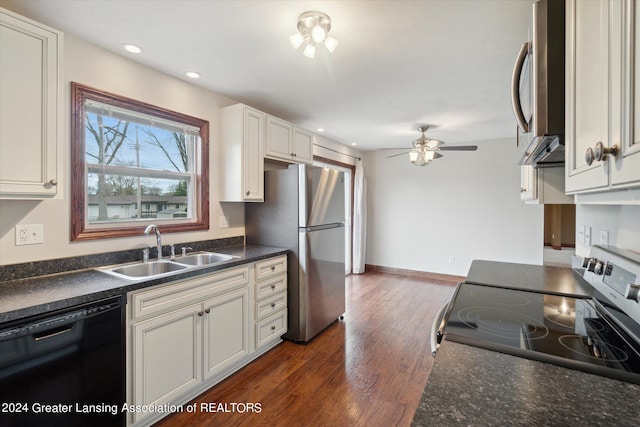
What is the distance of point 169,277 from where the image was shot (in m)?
1.83

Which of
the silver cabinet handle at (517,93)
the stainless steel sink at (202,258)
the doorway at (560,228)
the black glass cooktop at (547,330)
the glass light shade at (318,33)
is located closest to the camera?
the black glass cooktop at (547,330)

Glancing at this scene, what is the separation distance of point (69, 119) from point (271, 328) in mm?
2147

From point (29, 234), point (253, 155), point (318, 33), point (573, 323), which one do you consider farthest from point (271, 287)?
point (573, 323)

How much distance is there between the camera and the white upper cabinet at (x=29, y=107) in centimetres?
142

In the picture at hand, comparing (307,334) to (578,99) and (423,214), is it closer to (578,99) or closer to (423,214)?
(578,99)


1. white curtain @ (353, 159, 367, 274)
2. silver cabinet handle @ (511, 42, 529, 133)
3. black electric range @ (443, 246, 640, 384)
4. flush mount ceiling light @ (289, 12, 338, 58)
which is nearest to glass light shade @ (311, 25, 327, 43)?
flush mount ceiling light @ (289, 12, 338, 58)

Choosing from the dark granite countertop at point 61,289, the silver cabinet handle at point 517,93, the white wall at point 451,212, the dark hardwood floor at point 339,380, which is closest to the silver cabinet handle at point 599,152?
the silver cabinet handle at point 517,93

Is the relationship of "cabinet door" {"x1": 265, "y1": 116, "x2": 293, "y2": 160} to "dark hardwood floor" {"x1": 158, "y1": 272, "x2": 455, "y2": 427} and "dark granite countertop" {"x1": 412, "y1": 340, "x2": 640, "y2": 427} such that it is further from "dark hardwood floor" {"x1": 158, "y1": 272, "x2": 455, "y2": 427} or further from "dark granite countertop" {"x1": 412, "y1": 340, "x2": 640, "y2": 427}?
"dark granite countertop" {"x1": 412, "y1": 340, "x2": 640, "y2": 427}

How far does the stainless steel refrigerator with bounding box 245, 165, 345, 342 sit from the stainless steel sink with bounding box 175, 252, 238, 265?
1.90 feet

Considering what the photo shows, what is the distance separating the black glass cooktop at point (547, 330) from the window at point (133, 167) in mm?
2244

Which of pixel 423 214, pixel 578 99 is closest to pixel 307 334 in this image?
pixel 578 99

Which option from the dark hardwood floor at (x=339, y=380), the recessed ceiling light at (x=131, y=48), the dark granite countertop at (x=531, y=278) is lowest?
the dark hardwood floor at (x=339, y=380)

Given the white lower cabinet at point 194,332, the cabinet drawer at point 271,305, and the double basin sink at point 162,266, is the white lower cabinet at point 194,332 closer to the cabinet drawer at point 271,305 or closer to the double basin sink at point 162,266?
the cabinet drawer at point 271,305

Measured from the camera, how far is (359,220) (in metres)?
5.67
